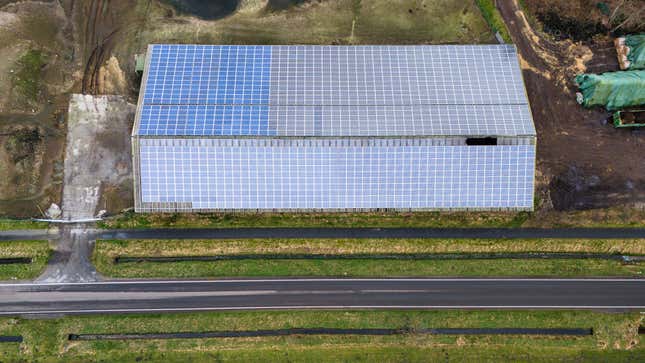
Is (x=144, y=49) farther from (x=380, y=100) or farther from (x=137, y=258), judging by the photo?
(x=380, y=100)

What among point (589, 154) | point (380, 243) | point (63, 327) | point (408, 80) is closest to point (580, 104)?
point (589, 154)

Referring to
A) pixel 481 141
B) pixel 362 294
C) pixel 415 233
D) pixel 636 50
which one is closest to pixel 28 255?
pixel 362 294

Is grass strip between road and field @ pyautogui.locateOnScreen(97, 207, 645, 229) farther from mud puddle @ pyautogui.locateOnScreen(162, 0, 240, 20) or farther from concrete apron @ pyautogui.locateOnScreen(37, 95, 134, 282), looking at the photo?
mud puddle @ pyautogui.locateOnScreen(162, 0, 240, 20)

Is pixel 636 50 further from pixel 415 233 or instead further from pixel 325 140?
pixel 325 140

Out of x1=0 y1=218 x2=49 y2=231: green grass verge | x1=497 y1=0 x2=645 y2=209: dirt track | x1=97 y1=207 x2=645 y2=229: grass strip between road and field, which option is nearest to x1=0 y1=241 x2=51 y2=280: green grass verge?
x1=0 y1=218 x2=49 y2=231: green grass verge

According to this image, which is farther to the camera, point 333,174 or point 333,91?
point 333,91

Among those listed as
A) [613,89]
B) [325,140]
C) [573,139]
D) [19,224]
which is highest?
[613,89]
